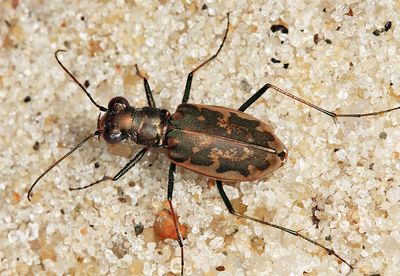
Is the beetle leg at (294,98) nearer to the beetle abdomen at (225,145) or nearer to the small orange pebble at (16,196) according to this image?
the beetle abdomen at (225,145)

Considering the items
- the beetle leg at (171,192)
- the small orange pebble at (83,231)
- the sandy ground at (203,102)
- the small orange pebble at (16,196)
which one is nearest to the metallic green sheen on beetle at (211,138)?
the beetle leg at (171,192)

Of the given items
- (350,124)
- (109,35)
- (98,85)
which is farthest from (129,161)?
(350,124)

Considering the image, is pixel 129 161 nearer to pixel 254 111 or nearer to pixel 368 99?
pixel 254 111

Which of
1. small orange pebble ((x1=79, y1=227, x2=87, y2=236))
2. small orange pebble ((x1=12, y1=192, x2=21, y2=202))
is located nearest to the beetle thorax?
small orange pebble ((x1=79, y1=227, x2=87, y2=236))

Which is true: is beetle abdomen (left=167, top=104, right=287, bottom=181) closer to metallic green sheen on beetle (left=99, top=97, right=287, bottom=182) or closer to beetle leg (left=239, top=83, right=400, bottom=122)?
metallic green sheen on beetle (left=99, top=97, right=287, bottom=182)

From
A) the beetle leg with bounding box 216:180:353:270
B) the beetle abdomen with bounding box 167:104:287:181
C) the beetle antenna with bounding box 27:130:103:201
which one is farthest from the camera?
the beetle antenna with bounding box 27:130:103:201

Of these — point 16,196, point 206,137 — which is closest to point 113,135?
point 206,137
